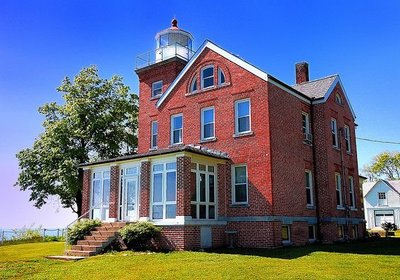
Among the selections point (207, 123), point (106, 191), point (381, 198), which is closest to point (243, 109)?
point (207, 123)

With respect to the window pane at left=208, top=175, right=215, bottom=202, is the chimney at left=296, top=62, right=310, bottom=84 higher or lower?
higher

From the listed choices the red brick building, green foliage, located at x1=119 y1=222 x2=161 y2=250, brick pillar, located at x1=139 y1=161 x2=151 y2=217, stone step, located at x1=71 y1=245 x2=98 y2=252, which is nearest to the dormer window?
the red brick building

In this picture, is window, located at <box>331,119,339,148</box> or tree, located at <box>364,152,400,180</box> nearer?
window, located at <box>331,119,339,148</box>

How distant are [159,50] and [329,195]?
14664mm

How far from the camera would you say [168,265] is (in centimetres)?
1250

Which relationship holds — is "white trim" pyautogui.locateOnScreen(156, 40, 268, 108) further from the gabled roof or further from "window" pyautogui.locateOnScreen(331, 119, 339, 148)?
the gabled roof

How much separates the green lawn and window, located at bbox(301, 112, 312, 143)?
7899 mm

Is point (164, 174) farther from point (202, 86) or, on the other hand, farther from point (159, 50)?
point (159, 50)

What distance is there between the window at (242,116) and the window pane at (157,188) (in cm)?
465

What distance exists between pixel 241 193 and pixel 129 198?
17.7 feet

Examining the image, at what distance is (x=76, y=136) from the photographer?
108 ft

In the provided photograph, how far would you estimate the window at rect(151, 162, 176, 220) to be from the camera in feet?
56.7

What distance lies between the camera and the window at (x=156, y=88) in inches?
1049

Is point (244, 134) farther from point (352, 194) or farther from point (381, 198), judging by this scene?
point (381, 198)
